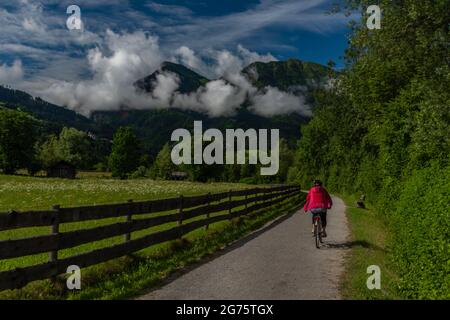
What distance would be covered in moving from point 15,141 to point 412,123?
8522 cm

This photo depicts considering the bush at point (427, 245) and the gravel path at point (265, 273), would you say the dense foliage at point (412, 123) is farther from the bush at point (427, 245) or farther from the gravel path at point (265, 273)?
the gravel path at point (265, 273)

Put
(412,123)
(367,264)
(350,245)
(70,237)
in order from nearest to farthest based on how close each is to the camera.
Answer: (70,237) → (367,264) → (350,245) → (412,123)

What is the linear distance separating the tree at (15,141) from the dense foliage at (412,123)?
2871 inches

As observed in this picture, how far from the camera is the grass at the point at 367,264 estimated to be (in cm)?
897

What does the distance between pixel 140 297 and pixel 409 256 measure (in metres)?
7.00

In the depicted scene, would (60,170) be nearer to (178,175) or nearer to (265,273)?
(178,175)

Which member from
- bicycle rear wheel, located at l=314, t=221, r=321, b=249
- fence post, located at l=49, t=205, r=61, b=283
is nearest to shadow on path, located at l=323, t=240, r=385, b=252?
bicycle rear wheel, located at l=314, t=221, r=321, b=249

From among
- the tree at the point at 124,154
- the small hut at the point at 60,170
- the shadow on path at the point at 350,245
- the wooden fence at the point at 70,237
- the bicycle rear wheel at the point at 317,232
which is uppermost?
the tree at the point at 124,154

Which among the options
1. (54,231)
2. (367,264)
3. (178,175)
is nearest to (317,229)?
(367,264)

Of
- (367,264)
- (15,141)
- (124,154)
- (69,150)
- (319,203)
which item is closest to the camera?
(367,264)

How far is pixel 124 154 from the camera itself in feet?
319

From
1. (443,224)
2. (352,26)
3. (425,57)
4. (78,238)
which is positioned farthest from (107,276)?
(352,26)

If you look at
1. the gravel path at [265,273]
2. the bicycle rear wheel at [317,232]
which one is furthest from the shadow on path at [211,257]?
the bicycle rear wheel at [317,232]

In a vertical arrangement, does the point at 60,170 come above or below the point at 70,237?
above
